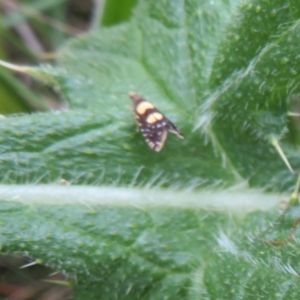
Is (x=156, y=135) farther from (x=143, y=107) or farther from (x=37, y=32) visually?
(x=37, y=32)

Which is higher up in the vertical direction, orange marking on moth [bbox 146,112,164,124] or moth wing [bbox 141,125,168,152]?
orange marking on moth [bbox 146,112,164,124]

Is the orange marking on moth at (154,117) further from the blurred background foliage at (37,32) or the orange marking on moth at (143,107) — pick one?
the blurred background foliage at (37,32)

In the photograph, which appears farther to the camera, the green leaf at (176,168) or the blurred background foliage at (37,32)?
the blurred background foliage at (37,32)

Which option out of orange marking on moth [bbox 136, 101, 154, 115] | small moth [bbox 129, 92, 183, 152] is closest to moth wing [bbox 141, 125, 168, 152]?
small moth [bbox 129, 92, 183, 152]

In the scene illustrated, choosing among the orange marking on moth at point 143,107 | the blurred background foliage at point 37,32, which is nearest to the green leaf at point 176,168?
the orange marking on moth at point 143,107

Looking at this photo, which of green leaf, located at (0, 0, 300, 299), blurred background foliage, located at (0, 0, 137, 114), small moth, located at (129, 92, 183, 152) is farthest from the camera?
blurred background foliage, located at (0, 0, 137, 114)

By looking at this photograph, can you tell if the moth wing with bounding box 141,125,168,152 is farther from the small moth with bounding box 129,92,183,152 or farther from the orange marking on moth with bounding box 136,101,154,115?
the orange marking on moth with bounding box 136,101,154,115
